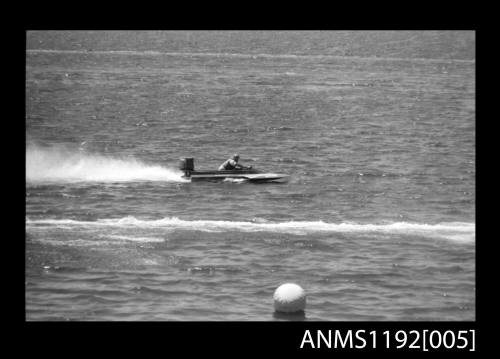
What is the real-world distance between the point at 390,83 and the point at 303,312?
90601 millimetres

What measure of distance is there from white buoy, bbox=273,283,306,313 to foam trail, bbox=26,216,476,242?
1051cm

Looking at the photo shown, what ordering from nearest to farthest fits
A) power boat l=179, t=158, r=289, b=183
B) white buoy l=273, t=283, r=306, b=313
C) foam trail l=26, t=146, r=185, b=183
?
white buoy l=273, t=283, r=306, b=313 → power boat l=179, t=158, r=289, b=183 → foam trail l=26, t=146, r=185, b=183

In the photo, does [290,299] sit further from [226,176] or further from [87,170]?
[87,170]

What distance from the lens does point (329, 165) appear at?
2282 inches

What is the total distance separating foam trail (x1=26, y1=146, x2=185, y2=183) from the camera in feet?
167

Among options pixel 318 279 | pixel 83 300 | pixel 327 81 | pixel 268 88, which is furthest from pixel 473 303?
pixel 327 81

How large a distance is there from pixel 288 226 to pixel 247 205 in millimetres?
4718

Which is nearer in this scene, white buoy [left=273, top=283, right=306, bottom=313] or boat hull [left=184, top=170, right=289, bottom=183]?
white buoy [left=273, top=283, right=306, bottom=313]

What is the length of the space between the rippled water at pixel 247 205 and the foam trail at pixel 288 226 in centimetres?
A: 9

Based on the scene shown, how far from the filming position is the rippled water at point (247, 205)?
3141cm

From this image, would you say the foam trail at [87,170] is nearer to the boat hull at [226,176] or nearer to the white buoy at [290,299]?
the boat hull at [226,176]

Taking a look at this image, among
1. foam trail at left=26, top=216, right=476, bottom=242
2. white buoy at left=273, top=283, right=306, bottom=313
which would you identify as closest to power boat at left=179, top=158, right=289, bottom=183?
foam trail at left=26, top=216, right=476, bottom=242

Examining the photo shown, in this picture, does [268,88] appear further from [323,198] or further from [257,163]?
[323,198]

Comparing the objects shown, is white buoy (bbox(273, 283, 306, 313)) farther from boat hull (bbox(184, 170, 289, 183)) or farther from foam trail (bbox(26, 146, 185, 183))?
foam trail (bbox(26, 146, 185, 183))
